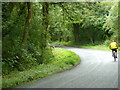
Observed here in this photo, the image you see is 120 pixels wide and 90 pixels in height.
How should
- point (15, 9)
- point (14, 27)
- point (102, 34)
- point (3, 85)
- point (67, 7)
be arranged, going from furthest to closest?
point (102, 34), point (67, 7), point (15, 9), point (14, 27), point (3, 85)

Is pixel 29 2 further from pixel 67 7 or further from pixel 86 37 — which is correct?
pixel 86 37

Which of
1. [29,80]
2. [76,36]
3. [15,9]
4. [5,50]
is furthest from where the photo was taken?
[76,36]

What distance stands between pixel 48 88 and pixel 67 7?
11082 millimetres

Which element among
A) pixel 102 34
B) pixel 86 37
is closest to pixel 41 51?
pixel 102 34

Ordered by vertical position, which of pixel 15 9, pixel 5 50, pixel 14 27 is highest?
pixel 15 9

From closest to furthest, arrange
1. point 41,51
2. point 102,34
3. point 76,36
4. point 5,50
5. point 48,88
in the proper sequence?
point 48,88 < point 5,50 < point 41,51 < point 102,34 < point 76,36

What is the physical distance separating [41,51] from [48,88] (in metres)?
7.69

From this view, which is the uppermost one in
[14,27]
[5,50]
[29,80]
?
[14,27]

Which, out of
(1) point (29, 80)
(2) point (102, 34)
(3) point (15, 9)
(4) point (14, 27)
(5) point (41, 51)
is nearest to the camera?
(1) point (29, 80)

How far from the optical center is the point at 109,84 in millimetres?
7711

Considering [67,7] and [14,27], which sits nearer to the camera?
[14,27]

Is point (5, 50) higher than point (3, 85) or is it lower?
higher

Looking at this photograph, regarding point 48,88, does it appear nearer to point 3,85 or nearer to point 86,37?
point 3,85

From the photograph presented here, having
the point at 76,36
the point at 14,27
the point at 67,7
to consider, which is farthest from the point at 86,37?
the point at 14,27
